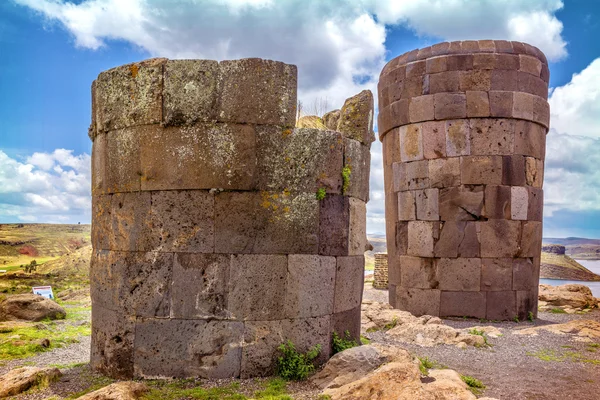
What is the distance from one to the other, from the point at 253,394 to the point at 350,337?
5.79ft

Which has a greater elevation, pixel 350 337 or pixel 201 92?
pixel 201 92

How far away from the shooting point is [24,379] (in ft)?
18.3

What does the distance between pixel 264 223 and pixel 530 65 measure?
928 centimetres

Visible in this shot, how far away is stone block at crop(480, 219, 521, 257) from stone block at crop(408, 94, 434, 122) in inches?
110

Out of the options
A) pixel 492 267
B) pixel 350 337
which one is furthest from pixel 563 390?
pixel 492 267

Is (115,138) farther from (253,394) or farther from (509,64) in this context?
(509,64)

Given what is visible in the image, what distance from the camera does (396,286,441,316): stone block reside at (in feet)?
38.6

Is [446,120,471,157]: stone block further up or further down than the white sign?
further up

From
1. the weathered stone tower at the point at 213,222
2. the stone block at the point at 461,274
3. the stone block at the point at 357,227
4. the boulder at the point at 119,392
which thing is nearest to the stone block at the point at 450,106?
the stone block at the point at 461,274

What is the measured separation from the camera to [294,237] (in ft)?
19.6

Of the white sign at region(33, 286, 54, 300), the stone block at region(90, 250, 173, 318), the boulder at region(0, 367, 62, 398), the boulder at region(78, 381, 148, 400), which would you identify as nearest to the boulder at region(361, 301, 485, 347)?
the stone block at region(90, 250, 173, 318)

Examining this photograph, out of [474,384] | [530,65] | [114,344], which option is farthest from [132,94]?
[530,65]

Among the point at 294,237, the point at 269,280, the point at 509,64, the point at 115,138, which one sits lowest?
the point at 269,280

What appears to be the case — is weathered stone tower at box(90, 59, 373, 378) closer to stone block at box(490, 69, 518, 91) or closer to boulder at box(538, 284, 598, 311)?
stone block at box(490, 69, 518, 91)
